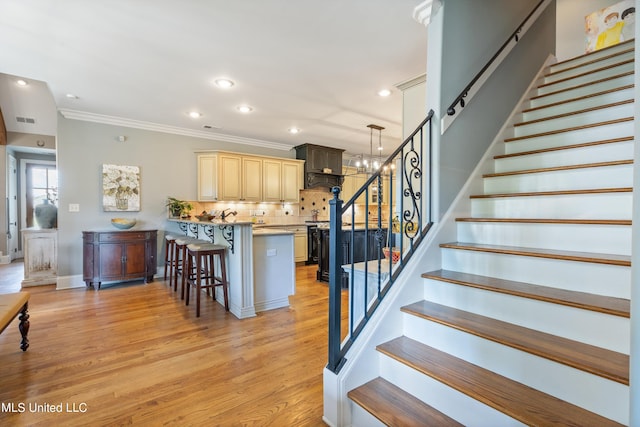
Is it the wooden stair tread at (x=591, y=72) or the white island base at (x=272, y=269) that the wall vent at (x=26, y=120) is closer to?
the white island base at (x=272, y=269)

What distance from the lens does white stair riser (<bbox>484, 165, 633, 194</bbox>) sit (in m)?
1.75

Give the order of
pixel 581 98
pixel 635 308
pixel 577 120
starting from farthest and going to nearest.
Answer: pixel 581 98 → pixel 577 120 → pixel 635 308

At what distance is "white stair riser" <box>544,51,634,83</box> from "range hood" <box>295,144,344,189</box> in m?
4.49

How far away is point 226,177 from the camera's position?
568 cm

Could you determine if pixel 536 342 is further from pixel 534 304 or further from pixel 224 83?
pixel 224 83

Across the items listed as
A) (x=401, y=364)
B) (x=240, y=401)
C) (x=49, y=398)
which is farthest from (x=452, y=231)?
(x=49, y=398)

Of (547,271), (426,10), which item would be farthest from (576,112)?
(547,271)

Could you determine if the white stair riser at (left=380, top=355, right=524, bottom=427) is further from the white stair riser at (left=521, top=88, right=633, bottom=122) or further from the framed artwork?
the framed artwork

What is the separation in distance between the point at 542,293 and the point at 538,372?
1.28 feet

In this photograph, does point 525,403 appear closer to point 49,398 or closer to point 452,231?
point 452,231

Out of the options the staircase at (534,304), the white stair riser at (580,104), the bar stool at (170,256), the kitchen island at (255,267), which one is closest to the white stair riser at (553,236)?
the staircase at (534,304)

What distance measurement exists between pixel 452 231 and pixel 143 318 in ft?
10.7

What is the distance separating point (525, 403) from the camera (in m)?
1.14

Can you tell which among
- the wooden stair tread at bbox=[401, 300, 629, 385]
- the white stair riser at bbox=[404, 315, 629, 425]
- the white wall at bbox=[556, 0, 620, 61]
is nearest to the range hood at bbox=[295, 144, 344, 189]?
the white wall at bbox=[556, 0, 620, 61]
